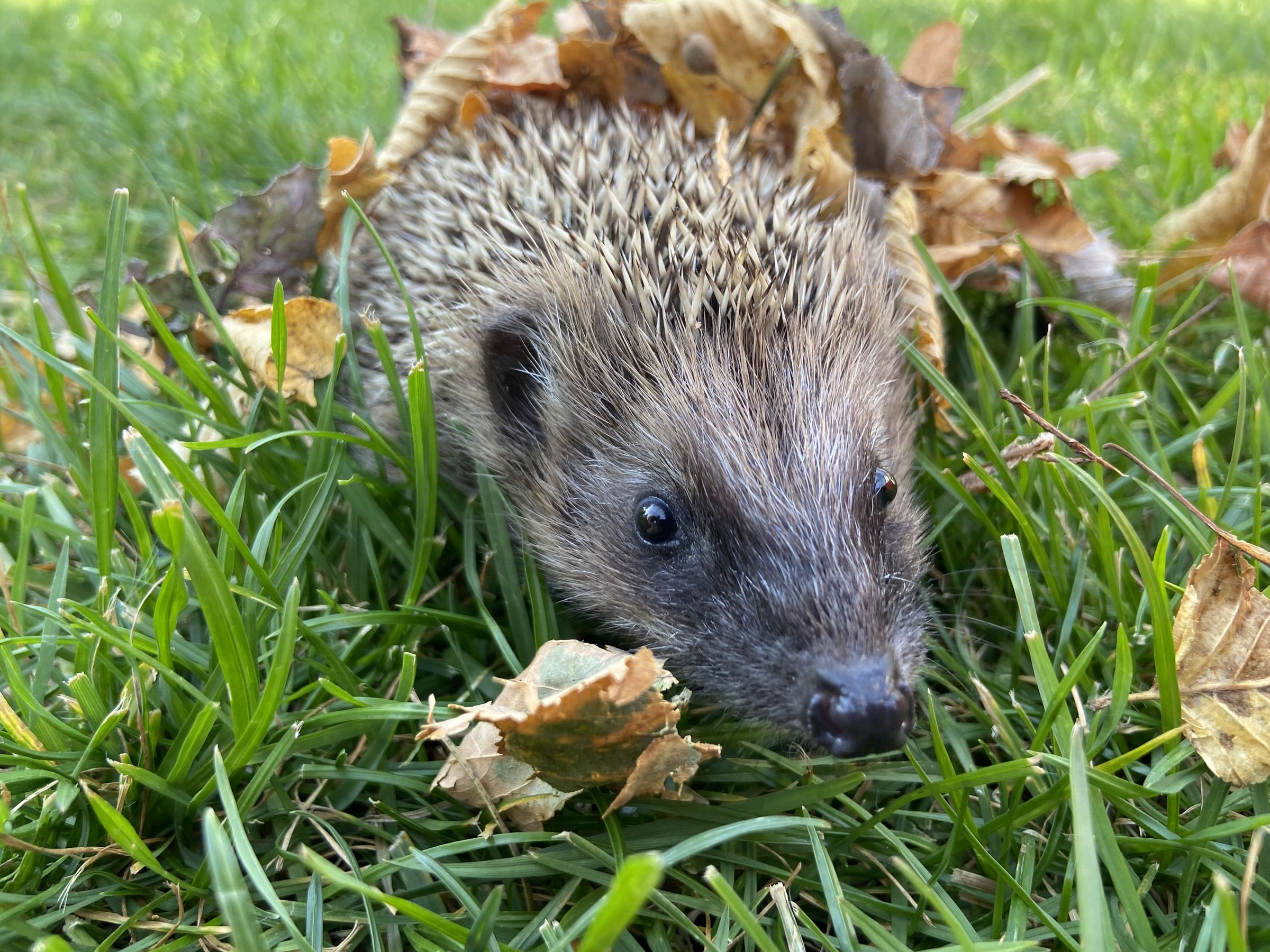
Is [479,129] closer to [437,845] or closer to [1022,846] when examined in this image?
[437,845]

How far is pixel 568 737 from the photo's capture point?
70.6 inches

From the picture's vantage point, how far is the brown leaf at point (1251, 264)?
3.24m

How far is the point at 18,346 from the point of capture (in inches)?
139

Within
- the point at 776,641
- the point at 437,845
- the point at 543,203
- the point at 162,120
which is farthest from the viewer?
the point at 162,120

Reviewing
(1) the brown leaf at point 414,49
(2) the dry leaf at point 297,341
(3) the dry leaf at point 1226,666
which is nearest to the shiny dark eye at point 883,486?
(3) the dry leaf at point 1226,666

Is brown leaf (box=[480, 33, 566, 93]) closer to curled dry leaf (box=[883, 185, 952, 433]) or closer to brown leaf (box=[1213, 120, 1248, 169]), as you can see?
curled dry leaf (box=[883, 185, 952, 433])

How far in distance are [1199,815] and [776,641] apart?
925mm

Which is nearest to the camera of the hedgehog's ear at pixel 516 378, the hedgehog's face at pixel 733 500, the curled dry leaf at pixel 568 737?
the curled dry leaf at pixel 568 737

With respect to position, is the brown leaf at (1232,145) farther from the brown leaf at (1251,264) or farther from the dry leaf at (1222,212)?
the brown leaf at (1251,264)

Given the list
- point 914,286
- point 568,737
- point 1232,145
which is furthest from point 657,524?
point 1232,145

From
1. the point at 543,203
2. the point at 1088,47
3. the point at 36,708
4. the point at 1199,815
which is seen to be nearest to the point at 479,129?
the point at 543,203

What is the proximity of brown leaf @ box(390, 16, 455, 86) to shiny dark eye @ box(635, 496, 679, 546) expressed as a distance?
3.00 meters

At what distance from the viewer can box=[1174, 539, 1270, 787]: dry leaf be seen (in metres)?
1.88

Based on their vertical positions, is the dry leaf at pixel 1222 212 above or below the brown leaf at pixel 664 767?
above
